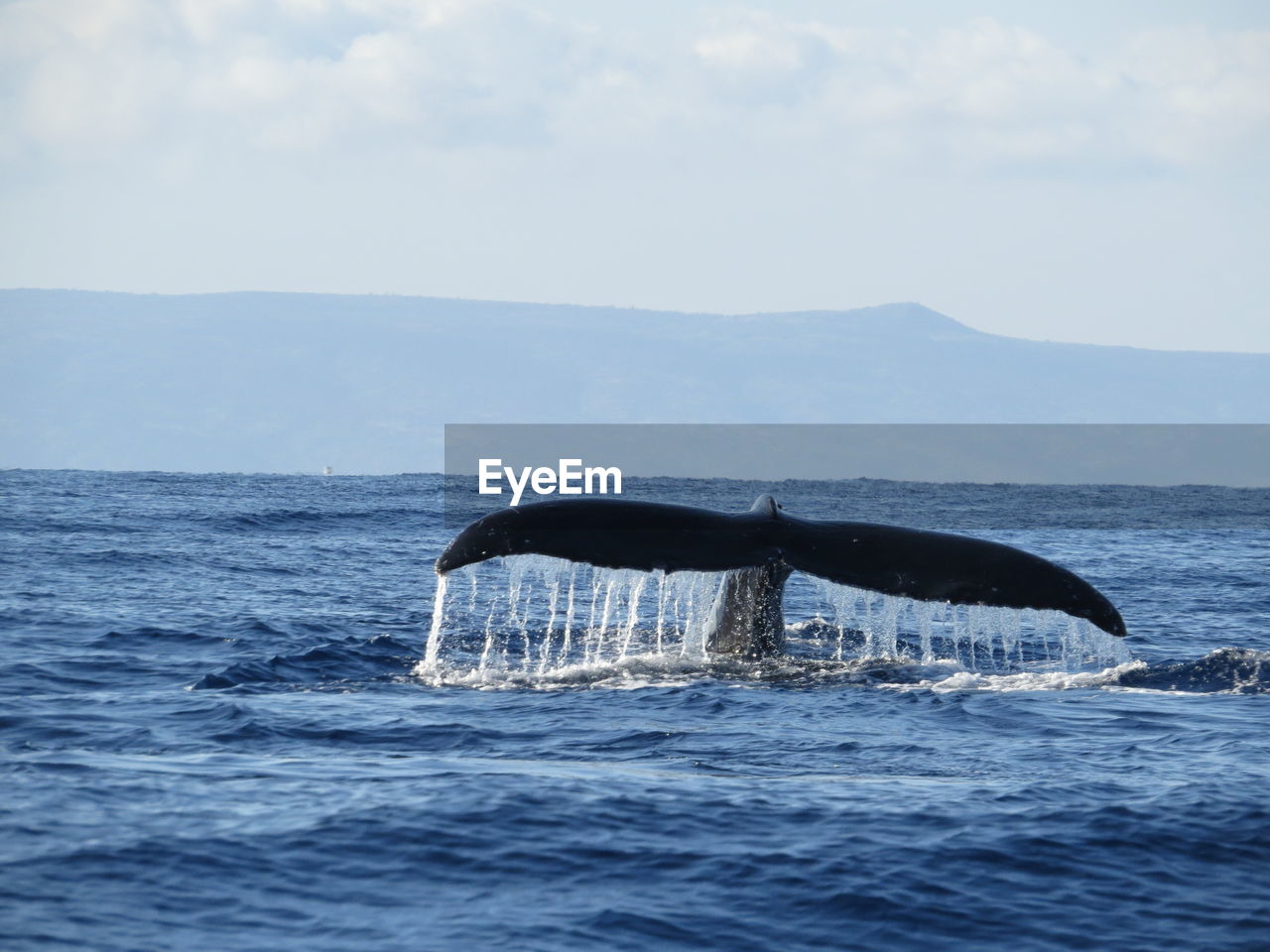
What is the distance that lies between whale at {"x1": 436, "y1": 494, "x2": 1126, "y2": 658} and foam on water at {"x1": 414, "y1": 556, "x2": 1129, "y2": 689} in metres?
0.10

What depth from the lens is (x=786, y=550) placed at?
34.5 feet

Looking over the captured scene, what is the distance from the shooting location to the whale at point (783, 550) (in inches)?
386

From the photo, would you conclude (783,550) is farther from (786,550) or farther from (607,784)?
(607,784)

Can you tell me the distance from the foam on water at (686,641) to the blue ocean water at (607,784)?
0.24 feet

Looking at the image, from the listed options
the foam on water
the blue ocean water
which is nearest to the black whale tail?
A: the foam on water

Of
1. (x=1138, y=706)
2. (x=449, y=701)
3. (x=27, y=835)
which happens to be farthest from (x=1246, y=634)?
(x=27, y=835)

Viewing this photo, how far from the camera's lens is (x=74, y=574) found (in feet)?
63.5

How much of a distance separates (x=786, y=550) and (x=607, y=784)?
2.58 m

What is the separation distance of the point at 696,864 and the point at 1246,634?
10461 millimetres

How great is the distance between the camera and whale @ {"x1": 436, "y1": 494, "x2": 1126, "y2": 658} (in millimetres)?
9812

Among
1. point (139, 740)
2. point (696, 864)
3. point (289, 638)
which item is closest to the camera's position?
point (696, 864)

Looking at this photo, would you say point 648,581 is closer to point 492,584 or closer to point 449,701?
point 492,584
